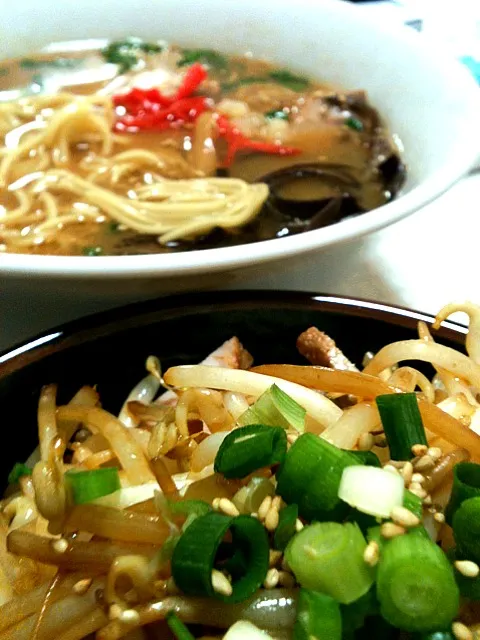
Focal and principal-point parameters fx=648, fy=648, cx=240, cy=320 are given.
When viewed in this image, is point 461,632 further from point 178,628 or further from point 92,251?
point 92,251

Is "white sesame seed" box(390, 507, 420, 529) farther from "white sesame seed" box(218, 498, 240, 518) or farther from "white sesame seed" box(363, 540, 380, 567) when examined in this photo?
"white sesame seed" box(218, 498, 240, 518)

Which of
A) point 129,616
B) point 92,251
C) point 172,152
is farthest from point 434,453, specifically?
point 172,152

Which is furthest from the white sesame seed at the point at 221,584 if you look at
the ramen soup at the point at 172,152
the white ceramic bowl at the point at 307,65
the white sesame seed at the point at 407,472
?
the ramen soup at the point at 172,152

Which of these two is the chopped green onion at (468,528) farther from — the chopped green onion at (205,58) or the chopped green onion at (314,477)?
the chopped green onion at (205,58)

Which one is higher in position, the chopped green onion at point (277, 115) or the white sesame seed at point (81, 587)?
the white sesame seed at point (81, 587)

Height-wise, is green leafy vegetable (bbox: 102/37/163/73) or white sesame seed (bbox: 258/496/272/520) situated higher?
white sesame seed (bbox: 258/496/272/520)

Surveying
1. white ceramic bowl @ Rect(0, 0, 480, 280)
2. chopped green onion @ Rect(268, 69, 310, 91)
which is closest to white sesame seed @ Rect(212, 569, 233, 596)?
white ceramic bowl @ Rect(0, 0, 480, 280)

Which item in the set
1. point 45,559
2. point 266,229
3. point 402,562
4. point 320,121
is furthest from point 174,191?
point 402,562
